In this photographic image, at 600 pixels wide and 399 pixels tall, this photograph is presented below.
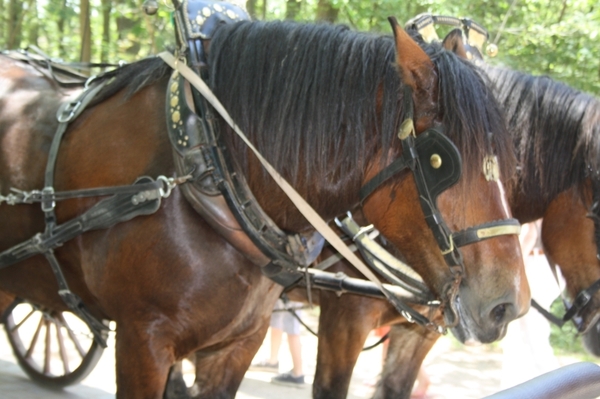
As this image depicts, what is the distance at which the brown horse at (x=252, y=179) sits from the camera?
6.20 ft

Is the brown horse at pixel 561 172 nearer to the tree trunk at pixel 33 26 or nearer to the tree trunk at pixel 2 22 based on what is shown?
the tree trunk at pixel 2 22

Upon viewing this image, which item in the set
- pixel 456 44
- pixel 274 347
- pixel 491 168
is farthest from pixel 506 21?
pixel 491 168

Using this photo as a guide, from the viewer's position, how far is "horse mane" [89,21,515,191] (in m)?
1.92

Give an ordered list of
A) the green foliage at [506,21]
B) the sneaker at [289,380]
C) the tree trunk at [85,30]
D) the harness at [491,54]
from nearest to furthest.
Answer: the harness at [491,54], the sneaker at [289,380], the tree trunk at [85,30], the green foliage at [506,21]

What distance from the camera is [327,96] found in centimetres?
209

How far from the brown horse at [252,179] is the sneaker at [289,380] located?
2340 mm

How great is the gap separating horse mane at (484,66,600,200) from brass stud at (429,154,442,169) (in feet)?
4.76

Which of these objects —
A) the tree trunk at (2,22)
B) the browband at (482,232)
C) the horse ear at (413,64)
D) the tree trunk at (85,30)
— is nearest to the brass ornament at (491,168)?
the browband at (482,232)

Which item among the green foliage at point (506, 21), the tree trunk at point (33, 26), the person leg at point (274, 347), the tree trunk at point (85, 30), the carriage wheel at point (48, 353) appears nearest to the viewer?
the carriage wheel at point (48, 353)

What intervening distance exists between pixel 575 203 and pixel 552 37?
5.34 meters

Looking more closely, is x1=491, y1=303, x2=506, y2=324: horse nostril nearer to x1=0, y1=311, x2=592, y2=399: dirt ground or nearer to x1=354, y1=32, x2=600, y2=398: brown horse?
x1=354, y1=32, x2=600, y2=398: brown horse

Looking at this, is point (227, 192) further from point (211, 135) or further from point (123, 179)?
point (123, 179)

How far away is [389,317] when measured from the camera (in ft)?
10.7

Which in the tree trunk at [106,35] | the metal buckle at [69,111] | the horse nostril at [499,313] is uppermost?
the metal buckle at [69,111]
